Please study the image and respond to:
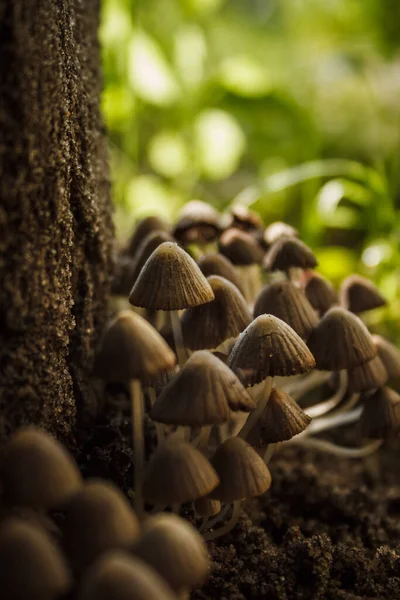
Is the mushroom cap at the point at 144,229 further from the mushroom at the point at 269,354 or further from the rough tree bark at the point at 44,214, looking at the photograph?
the mushroom at the point at 269,354

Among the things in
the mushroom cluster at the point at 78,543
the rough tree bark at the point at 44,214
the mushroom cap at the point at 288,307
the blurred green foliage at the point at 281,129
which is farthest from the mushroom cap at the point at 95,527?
the blurred green foliage at the point at 281,129

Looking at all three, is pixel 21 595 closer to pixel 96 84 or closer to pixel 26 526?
pixel 26 526

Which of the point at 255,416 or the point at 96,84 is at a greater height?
the point at 96,84

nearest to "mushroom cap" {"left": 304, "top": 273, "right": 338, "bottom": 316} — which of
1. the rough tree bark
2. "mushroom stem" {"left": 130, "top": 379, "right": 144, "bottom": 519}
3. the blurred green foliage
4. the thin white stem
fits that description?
the thin white stem

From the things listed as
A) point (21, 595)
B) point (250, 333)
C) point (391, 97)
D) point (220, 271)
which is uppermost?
point (391, 97)

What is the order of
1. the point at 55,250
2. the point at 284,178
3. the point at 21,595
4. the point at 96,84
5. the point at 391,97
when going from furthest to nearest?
the point at 391,97
the point at 284,178
the point at 96,84
the point at 55,250
the point at 21,595

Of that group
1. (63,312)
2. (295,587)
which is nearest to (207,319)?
(63,312)

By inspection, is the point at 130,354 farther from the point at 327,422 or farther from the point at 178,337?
the point at 327,422
